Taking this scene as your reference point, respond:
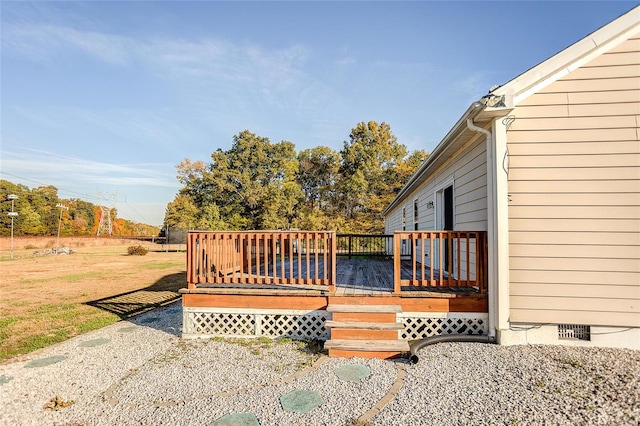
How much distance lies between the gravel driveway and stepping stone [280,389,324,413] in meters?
0.02

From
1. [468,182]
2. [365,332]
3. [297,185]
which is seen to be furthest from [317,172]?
[365,332]

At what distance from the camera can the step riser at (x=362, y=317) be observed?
13.4 feet

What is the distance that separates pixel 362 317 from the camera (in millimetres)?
4121

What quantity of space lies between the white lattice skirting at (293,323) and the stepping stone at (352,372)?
96 centimetres

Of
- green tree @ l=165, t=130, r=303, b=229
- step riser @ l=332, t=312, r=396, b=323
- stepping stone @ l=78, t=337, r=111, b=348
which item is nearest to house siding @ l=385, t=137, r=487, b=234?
step riser @ l=332, t=312, r=396, b=323

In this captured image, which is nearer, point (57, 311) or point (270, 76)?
point (57, 311)

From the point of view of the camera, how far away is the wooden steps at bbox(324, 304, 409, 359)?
366cm

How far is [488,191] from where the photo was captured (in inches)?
Answer: 154

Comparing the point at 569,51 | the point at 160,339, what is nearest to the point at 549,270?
the point at 569,51

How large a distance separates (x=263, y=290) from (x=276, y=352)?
0.95 metres

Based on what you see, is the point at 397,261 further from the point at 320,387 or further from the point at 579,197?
the point at 579,197

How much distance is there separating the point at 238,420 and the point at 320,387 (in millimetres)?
850

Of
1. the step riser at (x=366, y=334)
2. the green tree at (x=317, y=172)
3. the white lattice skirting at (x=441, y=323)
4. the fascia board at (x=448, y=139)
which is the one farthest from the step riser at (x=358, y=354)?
the green tree at (x=317, y=172)

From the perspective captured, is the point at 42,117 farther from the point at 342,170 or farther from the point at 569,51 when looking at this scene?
the point at 569,51
